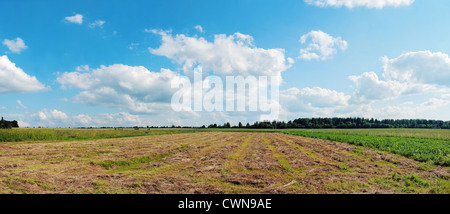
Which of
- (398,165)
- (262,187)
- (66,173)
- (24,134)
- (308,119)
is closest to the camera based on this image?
(262,187)

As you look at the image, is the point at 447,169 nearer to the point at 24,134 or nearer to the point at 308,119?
the point at 24,134

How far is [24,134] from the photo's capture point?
30.2 metres

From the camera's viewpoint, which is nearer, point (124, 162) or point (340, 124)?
point (124, 162)

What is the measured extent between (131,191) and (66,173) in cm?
544

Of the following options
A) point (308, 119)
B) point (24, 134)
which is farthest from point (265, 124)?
point (24, 134)

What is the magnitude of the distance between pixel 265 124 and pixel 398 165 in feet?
492

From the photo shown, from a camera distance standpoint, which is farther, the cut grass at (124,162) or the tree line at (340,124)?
the tree line at (340,124)

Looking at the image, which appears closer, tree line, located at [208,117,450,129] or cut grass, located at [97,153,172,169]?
cut grass, located at [97,153,172,169]
